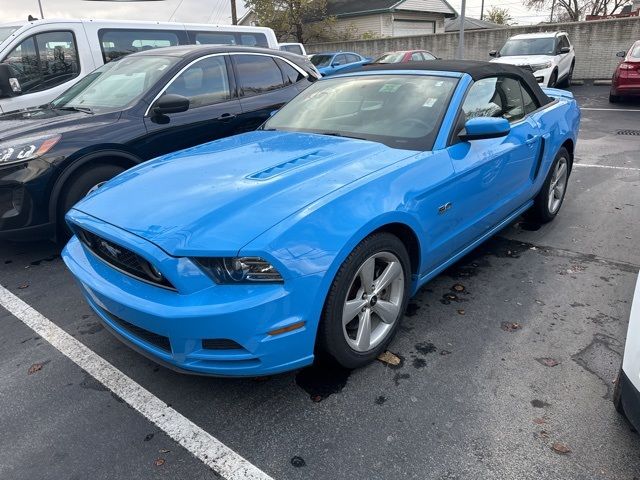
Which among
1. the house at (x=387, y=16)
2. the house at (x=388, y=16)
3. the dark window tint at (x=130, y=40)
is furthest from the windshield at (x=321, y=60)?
the house at (x=388, y=16)

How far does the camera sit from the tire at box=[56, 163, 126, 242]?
4098mm

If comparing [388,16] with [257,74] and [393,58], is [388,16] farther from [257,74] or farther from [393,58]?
[257,74]

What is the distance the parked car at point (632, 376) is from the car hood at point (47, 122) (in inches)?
166

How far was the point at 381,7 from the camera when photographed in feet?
97.6

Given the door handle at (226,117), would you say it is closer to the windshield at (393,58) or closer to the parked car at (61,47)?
the parked car at (61,47)

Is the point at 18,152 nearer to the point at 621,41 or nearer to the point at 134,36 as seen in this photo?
the point at 134,36

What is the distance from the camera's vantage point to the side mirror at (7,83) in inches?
217

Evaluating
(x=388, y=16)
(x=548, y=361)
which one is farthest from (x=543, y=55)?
(x=388, y=16)

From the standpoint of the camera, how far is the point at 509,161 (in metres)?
3.57

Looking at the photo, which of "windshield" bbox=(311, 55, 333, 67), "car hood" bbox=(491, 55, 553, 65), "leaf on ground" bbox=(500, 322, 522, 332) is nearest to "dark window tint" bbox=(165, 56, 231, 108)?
"leaf on ground" bbox=(500, 322, 522, 332)

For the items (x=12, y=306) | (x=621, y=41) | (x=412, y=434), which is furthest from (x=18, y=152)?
(x=621, y=41)

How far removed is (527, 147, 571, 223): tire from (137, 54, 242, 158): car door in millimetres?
3174

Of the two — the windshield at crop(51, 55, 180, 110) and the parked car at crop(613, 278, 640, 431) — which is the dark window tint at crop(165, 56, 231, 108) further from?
the parked car at crop(613, 278, 640, 431)

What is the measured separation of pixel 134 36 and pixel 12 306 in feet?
15.8
